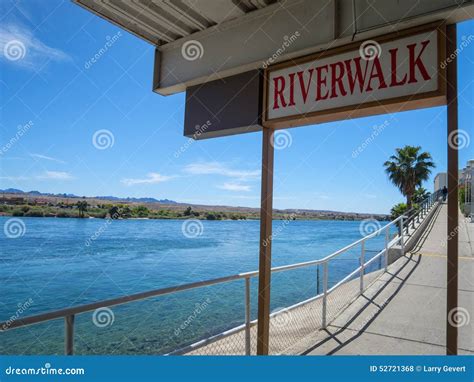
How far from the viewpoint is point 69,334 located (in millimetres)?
1479

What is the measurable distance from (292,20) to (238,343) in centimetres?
279

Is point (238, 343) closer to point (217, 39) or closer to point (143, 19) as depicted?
point (217, 39)

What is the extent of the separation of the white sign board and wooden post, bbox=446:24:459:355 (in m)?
0.05

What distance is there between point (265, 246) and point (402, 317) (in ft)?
7.59
